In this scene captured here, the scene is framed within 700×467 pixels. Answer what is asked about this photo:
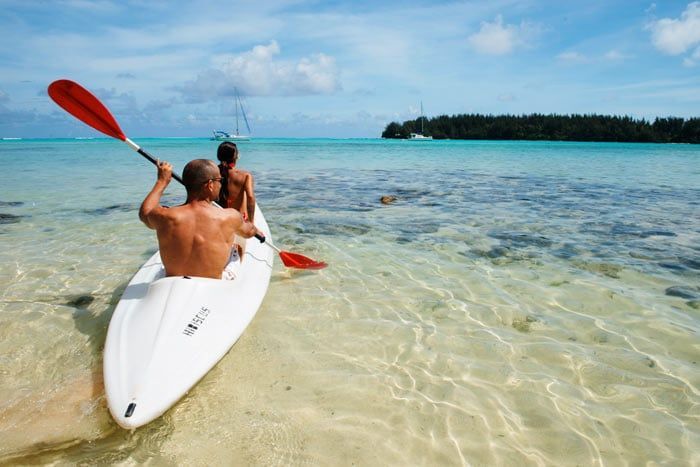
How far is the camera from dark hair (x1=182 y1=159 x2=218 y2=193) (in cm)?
373

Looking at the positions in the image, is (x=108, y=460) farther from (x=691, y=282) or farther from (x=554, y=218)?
(x=554, y=218)

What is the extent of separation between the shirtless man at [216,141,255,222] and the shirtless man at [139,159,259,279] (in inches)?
88.5

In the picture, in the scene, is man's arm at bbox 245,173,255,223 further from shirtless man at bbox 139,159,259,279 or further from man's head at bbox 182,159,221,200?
man's head at bbox 182,159,221,200

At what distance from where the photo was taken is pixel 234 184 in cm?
636

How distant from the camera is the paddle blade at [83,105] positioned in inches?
205

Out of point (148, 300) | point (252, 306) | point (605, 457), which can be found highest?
point (148, 300)

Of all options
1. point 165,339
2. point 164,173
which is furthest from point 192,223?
point 165,339

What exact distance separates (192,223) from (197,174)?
43 cm

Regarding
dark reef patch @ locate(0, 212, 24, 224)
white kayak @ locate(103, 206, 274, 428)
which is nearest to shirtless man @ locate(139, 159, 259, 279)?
white kayak @ locate(103, 206, 274, 428)

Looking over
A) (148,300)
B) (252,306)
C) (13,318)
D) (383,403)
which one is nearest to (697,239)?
(383,403)

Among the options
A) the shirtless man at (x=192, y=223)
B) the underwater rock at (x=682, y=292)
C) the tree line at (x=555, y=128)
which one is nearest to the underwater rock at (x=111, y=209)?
the shirtless man at (x=192, y=223)

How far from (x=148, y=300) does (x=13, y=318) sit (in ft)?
7.44

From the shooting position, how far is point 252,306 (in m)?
4.28

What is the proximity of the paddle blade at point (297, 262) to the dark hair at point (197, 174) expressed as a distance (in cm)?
242
